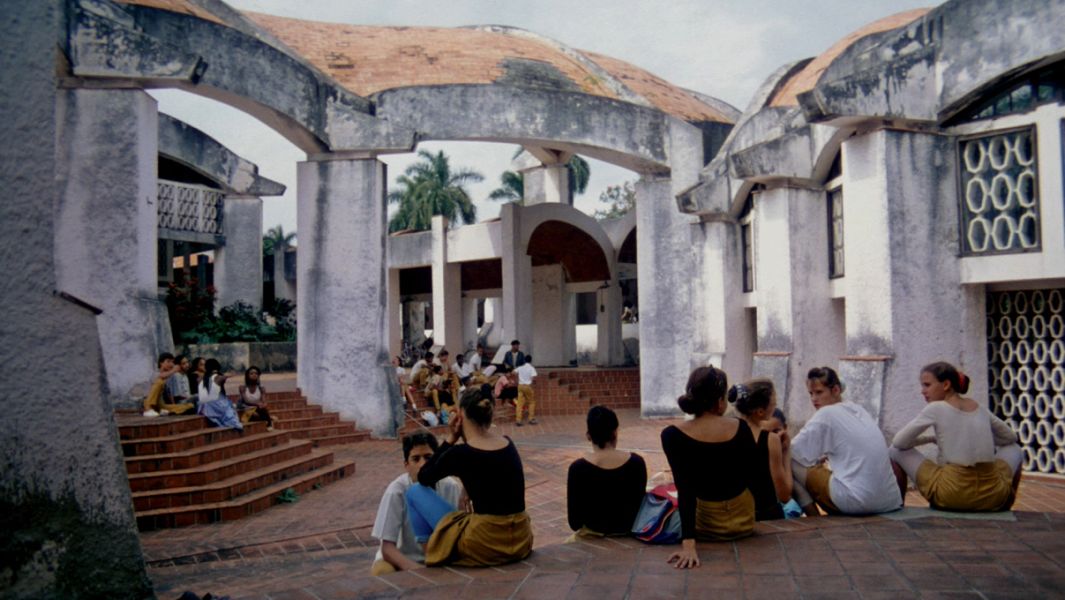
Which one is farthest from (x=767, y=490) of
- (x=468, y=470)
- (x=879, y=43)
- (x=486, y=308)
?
(x=486, y=308)

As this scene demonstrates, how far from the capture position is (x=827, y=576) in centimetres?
399

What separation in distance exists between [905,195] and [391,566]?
6.26 metres

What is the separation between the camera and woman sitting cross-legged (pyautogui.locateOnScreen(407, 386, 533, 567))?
418 cm

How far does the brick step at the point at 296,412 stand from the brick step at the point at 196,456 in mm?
2523

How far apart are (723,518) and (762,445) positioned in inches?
28.8

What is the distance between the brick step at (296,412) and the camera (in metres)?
11.9

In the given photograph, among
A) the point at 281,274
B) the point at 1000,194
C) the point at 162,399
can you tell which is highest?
the point at 281,274

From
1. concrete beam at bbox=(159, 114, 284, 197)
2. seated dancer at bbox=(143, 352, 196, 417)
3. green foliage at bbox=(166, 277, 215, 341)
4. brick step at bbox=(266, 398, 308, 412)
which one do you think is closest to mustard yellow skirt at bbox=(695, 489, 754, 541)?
seated dancer at bbox=(143, 352, 196, 417)

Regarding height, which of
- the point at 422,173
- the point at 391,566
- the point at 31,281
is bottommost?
the point at 391,566

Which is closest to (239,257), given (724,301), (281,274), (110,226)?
(281,274)

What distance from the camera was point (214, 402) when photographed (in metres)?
8.97

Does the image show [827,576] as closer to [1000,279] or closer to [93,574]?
[93,574]

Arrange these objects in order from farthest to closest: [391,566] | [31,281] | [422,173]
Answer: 1. [422,173]
2. [391,566]
3. [31,281]

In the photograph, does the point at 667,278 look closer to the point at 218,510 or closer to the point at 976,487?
the point at 218,510
